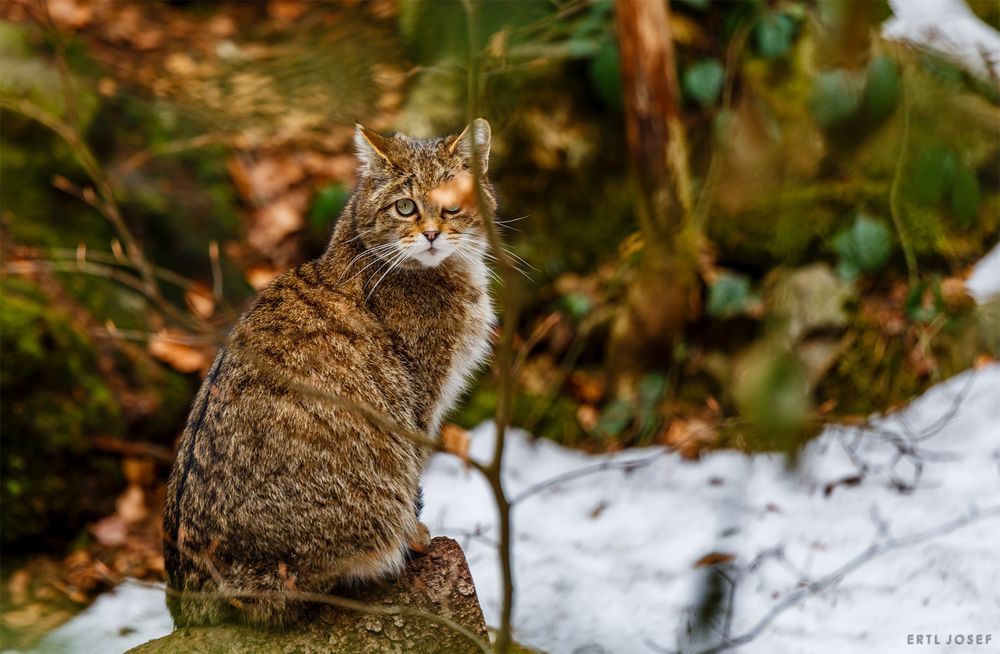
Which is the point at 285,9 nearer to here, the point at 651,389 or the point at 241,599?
the point at 651,389

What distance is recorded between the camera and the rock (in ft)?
9.36

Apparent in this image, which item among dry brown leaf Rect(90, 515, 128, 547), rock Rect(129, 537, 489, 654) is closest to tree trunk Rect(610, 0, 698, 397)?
rock Rect(129, 537, 489, 654)

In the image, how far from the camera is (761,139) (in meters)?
1.54

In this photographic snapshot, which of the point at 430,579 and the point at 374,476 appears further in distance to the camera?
the point at 430,579

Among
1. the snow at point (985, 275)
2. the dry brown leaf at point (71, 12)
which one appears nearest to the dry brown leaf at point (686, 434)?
the snow at point (985, 275)

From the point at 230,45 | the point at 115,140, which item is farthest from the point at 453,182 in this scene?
the point at 230,45

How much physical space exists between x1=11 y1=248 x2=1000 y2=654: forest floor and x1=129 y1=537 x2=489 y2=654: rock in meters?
0.30

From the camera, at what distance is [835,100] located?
46.4 inches

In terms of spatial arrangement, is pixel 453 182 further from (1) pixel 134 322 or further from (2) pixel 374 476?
(1) pixel 134 322

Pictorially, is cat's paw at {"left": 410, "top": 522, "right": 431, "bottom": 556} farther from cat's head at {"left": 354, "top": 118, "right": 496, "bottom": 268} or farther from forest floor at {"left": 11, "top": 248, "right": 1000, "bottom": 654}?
cat's head at {"left": 354, "top": 118, "right": 496, "bottom": 268}

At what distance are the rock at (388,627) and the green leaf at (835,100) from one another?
214 centimetres

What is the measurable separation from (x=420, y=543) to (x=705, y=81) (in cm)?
361

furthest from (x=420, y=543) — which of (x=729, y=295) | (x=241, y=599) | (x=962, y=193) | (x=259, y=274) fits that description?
(x=259, y=274)

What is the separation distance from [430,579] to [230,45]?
5465 mm
